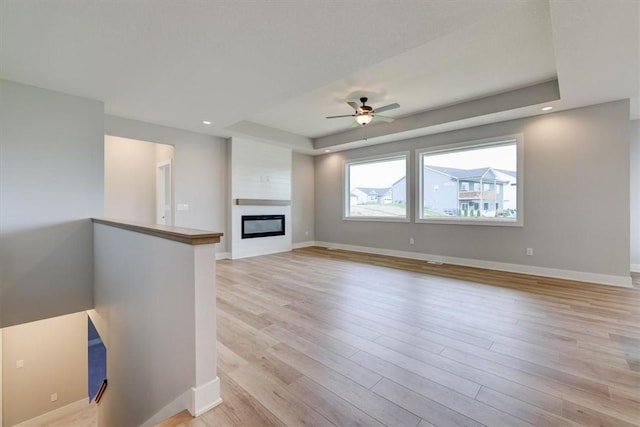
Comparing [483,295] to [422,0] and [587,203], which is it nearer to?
[587,203]

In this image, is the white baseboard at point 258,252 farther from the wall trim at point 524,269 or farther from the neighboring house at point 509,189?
the neighboring house at point 509,189

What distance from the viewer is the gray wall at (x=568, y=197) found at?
3.75 meters

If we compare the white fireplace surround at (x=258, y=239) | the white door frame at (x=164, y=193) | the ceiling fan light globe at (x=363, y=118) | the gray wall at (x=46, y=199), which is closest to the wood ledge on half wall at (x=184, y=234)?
the gray wall at (x=46, y=199)

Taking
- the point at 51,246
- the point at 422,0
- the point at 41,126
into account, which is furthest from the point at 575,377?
the point at 41,126

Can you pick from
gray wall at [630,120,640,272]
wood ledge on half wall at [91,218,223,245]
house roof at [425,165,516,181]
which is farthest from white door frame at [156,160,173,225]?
gray wall at [630,120,640,272]

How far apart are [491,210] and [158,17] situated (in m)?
5.37

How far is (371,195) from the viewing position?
6.68 meters

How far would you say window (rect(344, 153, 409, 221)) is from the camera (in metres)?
6.10

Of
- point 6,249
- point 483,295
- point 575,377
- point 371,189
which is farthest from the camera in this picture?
point 371,189

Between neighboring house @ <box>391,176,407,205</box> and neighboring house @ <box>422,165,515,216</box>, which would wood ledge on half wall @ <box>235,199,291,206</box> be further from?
neighboring house @ <box>422,165,515,216</box>

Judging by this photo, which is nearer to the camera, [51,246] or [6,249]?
[6,249]

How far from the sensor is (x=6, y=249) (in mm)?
2980

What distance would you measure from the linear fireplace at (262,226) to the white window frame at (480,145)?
328 centimetres

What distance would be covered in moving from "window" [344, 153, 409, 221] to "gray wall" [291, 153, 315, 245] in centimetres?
117
